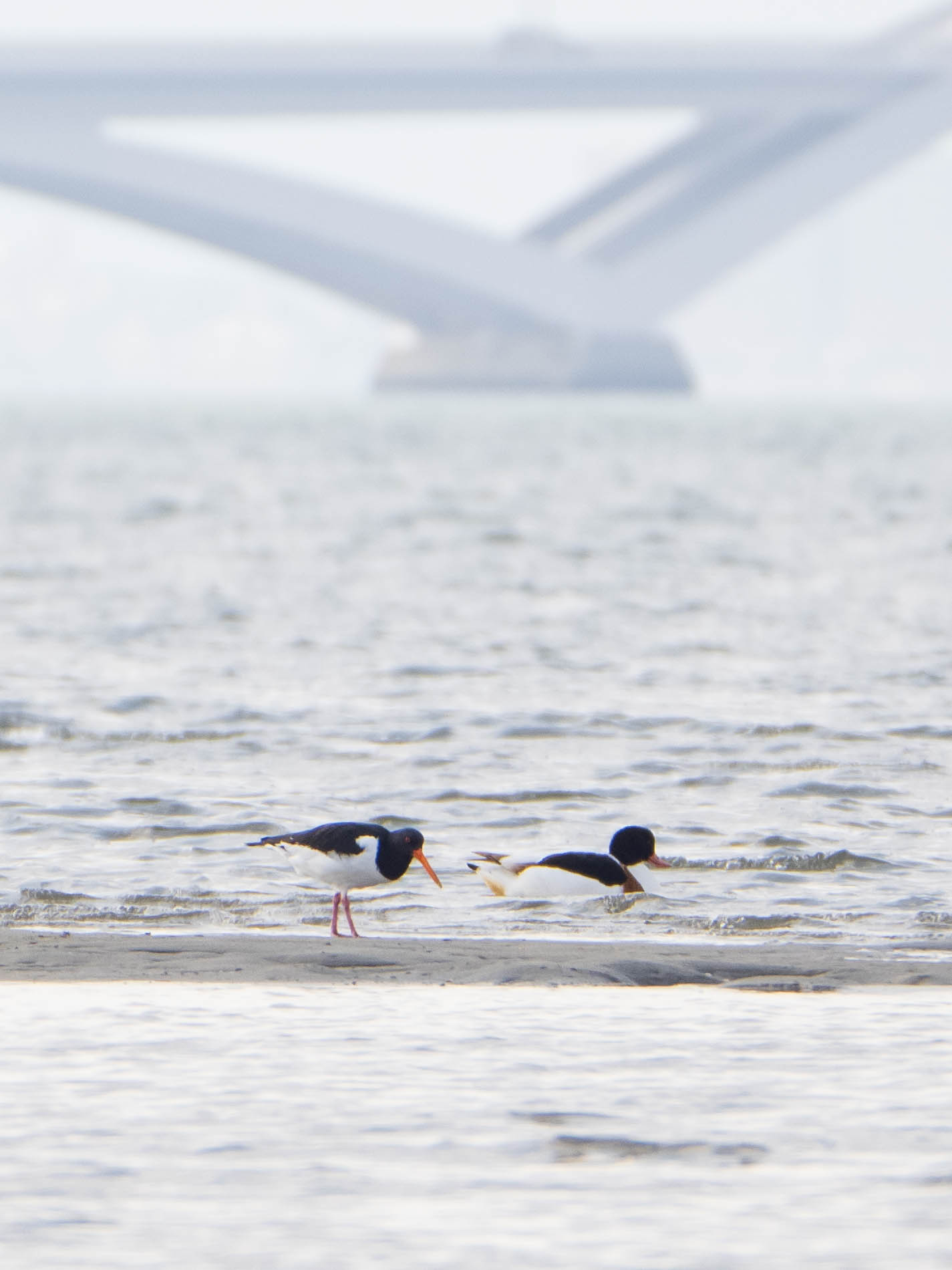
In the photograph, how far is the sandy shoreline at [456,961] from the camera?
4629mm

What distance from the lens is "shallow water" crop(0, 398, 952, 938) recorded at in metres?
6.38

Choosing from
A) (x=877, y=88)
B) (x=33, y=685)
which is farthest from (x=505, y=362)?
(x=33, y=685)

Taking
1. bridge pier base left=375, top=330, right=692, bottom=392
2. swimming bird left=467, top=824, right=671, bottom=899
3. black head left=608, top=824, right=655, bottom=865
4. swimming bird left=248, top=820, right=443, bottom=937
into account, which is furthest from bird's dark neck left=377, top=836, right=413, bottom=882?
bridge pier base left=375, top=330, right=692, bottom=392

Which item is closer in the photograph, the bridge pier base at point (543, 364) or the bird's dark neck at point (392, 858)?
the bird's dark neck at point (392, 858)

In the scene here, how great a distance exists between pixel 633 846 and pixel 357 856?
1102 millimetres

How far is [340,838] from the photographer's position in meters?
5.58

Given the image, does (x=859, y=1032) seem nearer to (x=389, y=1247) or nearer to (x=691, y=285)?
(x=389, y=1247)

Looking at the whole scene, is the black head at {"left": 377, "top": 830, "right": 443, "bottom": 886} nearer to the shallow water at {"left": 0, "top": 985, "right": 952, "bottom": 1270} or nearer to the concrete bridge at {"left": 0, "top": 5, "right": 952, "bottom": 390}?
the shallow water at {"left": 0, "top": 985, "right": 952, "bottom": 1270}

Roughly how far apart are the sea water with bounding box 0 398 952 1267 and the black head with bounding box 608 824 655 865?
0.14m

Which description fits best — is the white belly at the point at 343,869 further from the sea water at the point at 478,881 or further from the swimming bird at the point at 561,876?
the swimming bird at the point at 561,876

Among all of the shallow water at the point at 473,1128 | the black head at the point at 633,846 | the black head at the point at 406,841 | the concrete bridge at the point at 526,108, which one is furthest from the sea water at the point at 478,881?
the concrete bridge at the point at 526,108

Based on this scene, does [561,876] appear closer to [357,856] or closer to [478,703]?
[357,856]

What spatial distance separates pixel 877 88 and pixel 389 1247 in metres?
68.4

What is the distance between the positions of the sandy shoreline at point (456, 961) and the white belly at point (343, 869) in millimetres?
252
